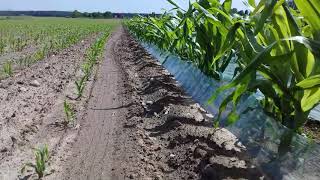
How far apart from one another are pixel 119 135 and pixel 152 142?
0.35m

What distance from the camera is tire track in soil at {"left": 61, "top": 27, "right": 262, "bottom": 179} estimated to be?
9.76ft

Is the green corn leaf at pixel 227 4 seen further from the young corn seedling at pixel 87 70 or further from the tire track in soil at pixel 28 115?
the young corn seedling at pixel 87 70

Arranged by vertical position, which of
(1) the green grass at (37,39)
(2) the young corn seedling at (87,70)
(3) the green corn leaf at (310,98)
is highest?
(3) the green corn leaf at (310,98)

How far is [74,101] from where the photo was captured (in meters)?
5.29

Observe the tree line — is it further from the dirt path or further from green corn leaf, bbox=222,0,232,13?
green corn leaf, bbox=222,0,232,13

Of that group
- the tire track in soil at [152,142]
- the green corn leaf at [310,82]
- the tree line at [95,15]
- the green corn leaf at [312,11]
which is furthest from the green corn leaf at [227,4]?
the tree line at [95,15]

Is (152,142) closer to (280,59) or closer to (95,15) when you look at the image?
(280,59)

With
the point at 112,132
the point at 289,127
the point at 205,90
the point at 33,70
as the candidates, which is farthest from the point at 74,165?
the point at 33,70

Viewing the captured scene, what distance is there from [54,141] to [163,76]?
3.20 meters

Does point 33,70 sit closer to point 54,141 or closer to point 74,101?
point 74,101

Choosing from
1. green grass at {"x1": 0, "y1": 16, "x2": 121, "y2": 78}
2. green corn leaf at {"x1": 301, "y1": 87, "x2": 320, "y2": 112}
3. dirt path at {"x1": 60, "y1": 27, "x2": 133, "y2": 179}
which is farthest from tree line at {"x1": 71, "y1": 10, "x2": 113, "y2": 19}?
green corn leaf at {"x1": 301, "y1": 87, "x2": 320, "y2": 112}

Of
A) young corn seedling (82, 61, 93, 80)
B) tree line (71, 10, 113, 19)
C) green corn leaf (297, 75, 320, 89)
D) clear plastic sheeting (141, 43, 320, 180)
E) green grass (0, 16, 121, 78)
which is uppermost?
green corn leaf (297, 75, 320, 89)

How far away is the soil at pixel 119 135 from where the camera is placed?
9.93 ft

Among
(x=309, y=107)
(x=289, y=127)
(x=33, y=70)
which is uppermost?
(x=309, y=107)
